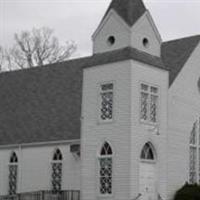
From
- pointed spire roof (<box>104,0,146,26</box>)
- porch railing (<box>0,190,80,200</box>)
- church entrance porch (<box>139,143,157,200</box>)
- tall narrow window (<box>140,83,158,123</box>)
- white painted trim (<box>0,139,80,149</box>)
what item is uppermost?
pointed spire roof (<box>104,0,146,26</box>)

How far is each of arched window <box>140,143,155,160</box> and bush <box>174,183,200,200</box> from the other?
2.33 metres

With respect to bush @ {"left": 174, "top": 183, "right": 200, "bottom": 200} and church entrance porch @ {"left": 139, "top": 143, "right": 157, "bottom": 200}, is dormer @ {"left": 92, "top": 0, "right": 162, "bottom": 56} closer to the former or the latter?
church entrance porch @ {"left": 139, "top": 143, "right": 157, "bottom": 200}

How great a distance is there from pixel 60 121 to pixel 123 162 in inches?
315

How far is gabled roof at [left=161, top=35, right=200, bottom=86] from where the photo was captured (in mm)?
33747

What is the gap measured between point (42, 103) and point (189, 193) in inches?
441

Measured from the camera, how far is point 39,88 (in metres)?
40.2

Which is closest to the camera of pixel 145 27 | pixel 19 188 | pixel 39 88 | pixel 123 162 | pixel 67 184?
pixel 123 162

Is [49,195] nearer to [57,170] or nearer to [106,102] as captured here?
[57,170]

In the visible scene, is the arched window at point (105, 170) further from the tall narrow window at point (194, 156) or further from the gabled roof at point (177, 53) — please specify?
the tall narrow window at point (194, 156)

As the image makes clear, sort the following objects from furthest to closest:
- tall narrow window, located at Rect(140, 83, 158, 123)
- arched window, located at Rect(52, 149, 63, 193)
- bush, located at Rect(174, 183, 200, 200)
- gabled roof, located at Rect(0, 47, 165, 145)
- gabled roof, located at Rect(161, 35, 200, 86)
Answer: gabled roof, located at Rect(0, 47, 165, 145) → arched window, located at Rect(52, 149, 63, 193) → gabled roof, located at Rect(161, 35, 200, 86) → bush, located at Rect(174, 183, 200, 200) → tall narrow window, located at Rect(140, 83, 158, 123)

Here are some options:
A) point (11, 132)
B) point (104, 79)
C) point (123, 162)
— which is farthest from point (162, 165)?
point (11, 132)

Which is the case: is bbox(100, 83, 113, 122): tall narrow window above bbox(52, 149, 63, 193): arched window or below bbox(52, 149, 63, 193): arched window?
above

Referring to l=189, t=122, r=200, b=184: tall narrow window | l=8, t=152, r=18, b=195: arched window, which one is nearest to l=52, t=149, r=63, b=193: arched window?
l=8, t=152, r=18, b=195: arched window

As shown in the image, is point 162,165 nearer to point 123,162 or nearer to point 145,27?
point 123,162
